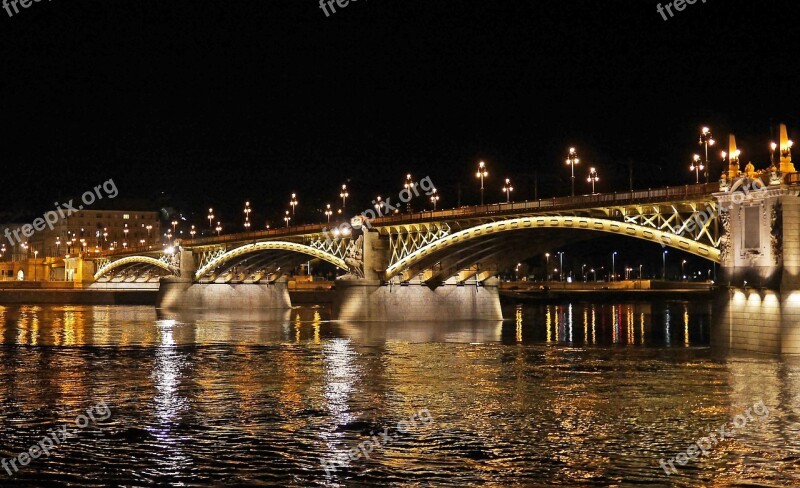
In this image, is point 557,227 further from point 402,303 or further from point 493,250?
point 402,303

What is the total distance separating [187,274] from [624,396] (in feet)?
267

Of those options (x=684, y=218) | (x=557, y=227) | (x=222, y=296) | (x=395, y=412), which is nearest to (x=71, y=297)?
(x=222, y=296)

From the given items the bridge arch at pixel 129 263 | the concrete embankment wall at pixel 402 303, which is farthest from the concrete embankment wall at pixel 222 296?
the concrete embankment wall at pixel 402 303

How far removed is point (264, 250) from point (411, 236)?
25016 millimetres

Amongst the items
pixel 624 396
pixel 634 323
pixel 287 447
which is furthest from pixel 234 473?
pixel 634 323

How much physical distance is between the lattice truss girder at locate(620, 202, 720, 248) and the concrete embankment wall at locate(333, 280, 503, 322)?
76.0 feet

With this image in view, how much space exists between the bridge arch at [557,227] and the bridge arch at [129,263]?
4794cm

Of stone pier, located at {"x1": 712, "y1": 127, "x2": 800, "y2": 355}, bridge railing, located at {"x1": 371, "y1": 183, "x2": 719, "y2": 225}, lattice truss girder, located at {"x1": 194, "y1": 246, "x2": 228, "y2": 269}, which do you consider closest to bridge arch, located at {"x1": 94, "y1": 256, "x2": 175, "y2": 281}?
lattice truss girder, located at {"x1": 194, "y1": 246, "x2": 228, "y2": 269}

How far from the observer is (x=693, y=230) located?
48.6 metres

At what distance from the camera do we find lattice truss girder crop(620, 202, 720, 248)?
153ft

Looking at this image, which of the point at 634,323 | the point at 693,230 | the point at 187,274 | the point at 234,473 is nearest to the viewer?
the point at 234,473

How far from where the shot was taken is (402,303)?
73.8 metres

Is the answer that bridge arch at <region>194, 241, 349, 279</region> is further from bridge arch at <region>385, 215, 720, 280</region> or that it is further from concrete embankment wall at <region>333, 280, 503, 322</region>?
bridge arch at <region>385, 215, 720, 280</region>

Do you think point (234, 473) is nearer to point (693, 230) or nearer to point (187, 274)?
point (693, 230)
